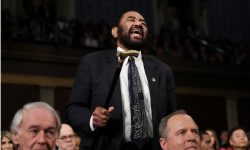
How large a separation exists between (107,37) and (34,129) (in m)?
8.59

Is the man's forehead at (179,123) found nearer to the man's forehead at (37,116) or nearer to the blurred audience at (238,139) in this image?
the man's forehead at (37,116)

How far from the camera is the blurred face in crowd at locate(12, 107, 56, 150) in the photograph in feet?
5.79

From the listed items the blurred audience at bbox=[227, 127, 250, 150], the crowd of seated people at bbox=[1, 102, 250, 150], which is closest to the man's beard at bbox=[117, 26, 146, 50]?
the crowd of seated people at bbox=[1, 102, 250, 150]

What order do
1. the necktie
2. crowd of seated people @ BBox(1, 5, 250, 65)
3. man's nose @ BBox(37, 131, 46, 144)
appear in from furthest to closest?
crowd of seated people @ BBox(1, 5, 250, 65), the necktie, man's nose @ BBox(37, 131, 46, 144)

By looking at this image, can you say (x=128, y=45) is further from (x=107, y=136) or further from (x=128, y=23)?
(x=107, y=136)

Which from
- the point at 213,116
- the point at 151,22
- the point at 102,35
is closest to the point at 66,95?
the point at 102,35

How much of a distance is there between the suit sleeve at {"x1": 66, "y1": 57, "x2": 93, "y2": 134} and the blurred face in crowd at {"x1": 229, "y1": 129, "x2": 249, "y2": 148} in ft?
11.4

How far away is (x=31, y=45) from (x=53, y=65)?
0.64 metres

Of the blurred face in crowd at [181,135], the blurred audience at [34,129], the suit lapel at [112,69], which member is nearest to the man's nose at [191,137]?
the blurred face in crowd at [181,135]

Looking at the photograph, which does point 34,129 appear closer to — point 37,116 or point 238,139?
point 37,116

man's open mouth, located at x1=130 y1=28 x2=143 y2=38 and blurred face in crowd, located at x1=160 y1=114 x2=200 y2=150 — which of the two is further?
man's open mouth, located at x1=130 y1=28 x2=143 y2=38

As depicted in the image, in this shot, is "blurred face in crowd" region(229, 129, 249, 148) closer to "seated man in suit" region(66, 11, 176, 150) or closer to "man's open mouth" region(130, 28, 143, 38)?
"seated man in suit" region(66, 11, 176, 150)

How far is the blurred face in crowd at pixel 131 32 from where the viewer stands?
246 centimetres

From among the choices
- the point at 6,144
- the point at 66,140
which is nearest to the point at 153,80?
the point at 66,140
